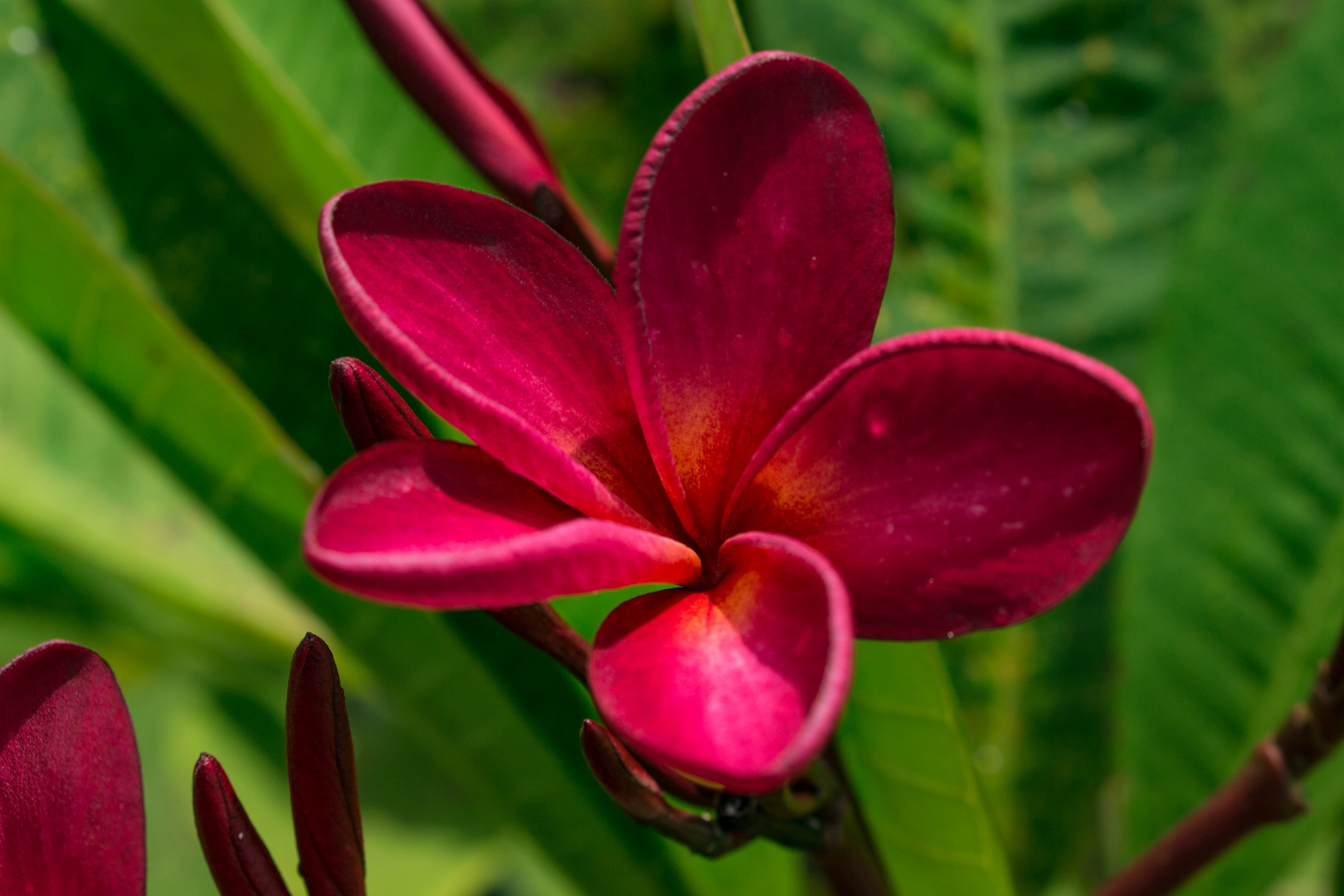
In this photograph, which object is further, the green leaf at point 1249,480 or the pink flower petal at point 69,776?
the green leaf at point 1249,480

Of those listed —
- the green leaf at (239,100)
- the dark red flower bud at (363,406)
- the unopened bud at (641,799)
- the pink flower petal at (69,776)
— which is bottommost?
the unopened bud at (641,799)

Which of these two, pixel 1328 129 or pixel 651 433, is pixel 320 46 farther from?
pixel 1328 129

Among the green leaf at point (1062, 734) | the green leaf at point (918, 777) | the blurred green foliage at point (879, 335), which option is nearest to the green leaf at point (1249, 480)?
the blurred green foliage at point (879, 335)

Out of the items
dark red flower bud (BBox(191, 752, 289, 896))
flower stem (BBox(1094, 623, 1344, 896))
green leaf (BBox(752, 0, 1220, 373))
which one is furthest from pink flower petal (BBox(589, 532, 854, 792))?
green leaf (BBox(752, 0, 1220, 373))

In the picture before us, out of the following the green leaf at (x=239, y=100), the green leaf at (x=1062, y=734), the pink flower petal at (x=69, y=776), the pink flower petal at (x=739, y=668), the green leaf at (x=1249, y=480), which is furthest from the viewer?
the green leaf at (x=1062, y=734)

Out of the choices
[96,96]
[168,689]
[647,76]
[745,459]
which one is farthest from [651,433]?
[168,689]

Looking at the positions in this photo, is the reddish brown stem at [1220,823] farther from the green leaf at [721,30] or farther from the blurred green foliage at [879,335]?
the green leaf at [721,30]
